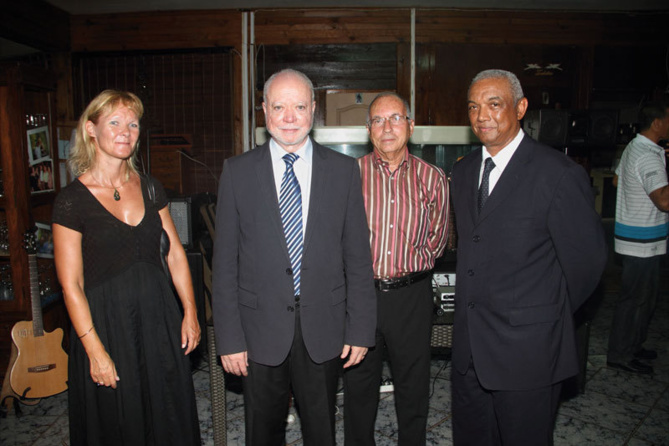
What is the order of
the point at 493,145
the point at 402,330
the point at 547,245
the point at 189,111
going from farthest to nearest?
the point at 189,111
the point at 402,330
the point at 493,145
the point at 547,245

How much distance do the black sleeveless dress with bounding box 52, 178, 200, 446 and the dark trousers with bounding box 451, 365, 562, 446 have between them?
3.75 feet

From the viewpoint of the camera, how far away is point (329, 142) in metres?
3.01

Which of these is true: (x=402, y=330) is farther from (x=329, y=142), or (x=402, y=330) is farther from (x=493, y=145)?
(x=329, y=142)

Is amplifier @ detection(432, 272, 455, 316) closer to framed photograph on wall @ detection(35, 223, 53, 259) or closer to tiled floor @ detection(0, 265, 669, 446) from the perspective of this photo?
tiled floor @ detection(0, 265, 669, 446)

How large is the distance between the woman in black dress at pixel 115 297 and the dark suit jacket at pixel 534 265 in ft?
4.01

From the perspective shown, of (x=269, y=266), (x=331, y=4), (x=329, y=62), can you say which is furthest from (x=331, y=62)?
(x=269, y=266)

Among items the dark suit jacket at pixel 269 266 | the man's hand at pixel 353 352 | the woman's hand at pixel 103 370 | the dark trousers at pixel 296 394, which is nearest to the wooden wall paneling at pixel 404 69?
the dark suit jacket at pixel 269 266

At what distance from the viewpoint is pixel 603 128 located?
3.37m

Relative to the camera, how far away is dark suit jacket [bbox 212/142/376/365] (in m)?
1.55

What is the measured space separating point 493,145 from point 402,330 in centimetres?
89

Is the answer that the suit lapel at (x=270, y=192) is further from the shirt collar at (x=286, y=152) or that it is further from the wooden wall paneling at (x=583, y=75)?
the wooden wall paneling at (x=583, y=75)

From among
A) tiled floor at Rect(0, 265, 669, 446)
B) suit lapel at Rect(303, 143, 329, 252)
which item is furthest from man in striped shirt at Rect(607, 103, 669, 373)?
suit lapel at Rect(303, 143, 329, 252)

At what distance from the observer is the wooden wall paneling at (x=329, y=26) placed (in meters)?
5.12

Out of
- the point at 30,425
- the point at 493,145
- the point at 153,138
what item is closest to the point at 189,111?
the point at 153,138
